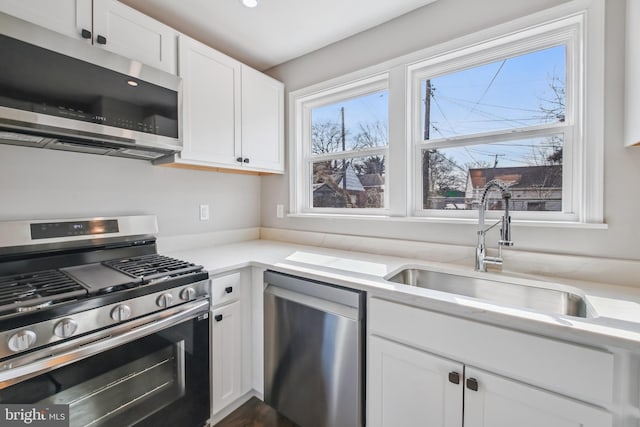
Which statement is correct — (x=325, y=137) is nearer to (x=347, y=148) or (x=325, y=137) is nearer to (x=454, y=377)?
(x=347, y=148)

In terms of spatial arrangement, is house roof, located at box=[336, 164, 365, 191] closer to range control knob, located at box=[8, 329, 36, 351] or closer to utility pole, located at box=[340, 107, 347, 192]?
utility pole, located at box=[340, 107, 347, 192]

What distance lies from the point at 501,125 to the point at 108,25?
2.08 metres

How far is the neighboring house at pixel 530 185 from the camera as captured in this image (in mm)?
1470

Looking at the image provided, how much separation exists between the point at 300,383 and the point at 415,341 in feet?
2.33

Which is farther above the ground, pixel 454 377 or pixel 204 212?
pixel 204 212

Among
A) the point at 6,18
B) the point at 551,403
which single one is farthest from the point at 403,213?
the point at 6,18

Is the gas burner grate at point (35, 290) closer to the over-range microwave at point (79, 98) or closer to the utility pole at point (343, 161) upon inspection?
the over-range microwave at point (79, 98)

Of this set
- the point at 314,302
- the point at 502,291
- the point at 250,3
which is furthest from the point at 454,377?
the point at 250,3

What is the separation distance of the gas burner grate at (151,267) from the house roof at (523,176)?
1.62 m

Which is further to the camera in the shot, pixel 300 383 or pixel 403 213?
pixel 403 213

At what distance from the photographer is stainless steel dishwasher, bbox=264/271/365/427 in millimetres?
1294

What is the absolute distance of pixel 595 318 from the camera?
897 mm

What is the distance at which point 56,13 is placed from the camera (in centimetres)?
122

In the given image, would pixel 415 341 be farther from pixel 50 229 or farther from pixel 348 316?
pixel 50 229
